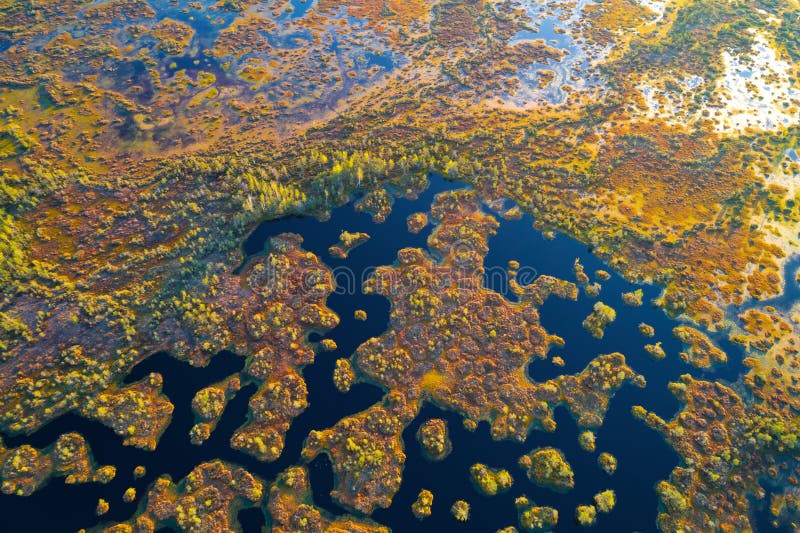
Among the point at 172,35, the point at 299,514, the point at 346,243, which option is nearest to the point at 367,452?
the point at 299,514

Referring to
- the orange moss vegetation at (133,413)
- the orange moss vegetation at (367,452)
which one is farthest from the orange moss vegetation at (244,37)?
the orange moss vegetation at (367,452)

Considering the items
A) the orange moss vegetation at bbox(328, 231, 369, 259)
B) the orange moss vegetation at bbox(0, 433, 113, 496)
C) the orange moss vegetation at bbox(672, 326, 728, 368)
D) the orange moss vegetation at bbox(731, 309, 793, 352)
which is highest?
the orange moss vegetation at bbox(328, 231, 369, 259)

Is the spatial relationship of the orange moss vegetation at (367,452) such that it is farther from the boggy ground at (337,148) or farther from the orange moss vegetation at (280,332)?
the boggy ground at (337,148)

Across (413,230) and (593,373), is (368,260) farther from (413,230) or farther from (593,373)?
(593,373)

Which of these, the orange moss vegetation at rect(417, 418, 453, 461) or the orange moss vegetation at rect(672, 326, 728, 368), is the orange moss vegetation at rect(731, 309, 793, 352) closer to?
the orange moss vegetation at rect(672, 326, 728, 368)

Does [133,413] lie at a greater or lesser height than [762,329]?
lesser

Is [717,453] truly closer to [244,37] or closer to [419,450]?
[419,450]

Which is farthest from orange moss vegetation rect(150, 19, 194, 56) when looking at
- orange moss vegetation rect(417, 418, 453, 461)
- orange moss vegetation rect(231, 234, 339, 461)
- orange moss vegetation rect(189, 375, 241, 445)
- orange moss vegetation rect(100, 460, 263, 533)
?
orange moss vegetation rect(417, 418, 453, 461)
